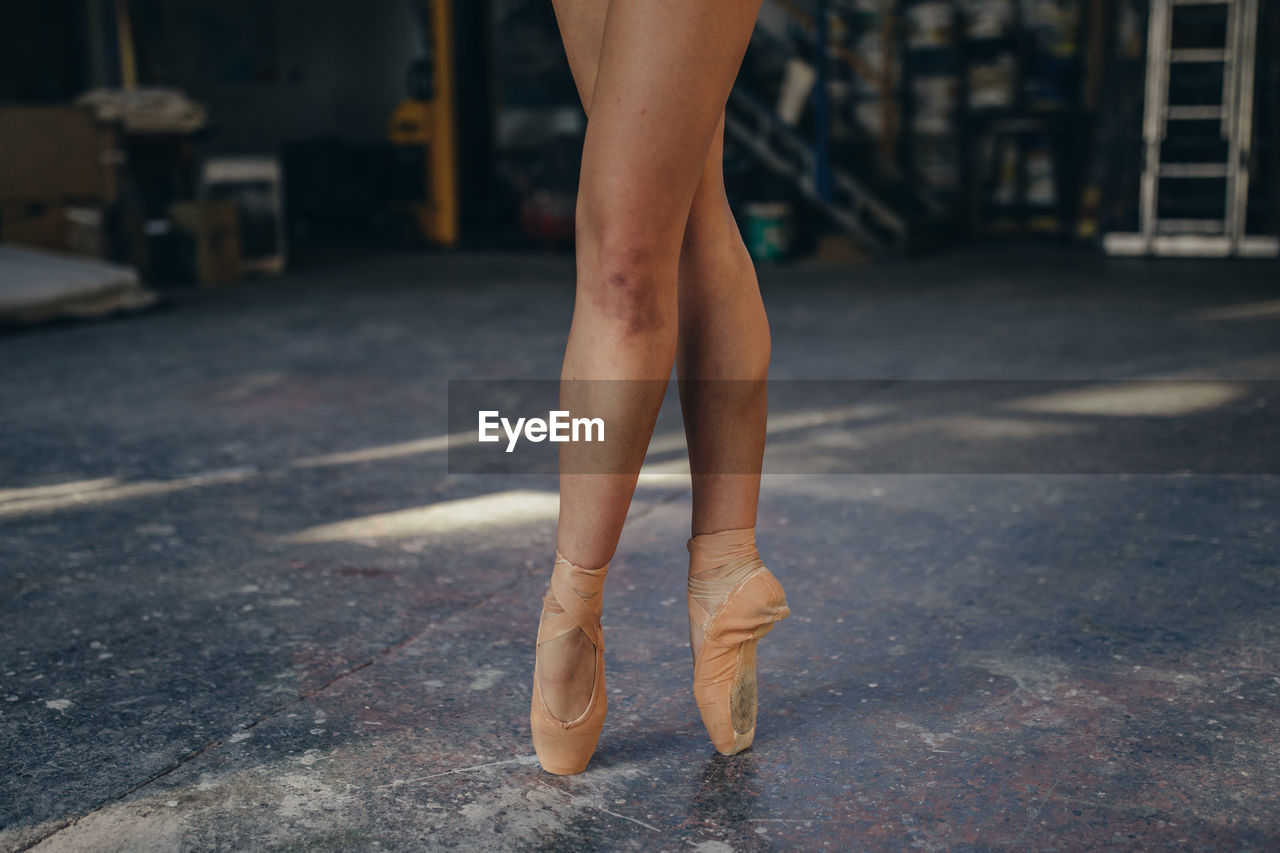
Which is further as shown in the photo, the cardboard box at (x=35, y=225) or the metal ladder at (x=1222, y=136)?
the metal ladder at (x=1222, y=136)

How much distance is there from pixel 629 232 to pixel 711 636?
0.35 metres

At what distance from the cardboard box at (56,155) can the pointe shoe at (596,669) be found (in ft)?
15.0

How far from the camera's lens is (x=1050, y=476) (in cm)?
199

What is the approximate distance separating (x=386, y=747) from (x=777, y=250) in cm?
553

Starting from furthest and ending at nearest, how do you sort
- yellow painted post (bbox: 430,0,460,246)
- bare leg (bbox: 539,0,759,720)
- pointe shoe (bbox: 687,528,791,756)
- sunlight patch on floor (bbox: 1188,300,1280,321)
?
yellow painted post (bbox: 430,0,460,246) < sunlight patch on floor (bbox: 1188,300,1280,321) < pointe shoe (bbox: 687,528,791,756) < bare leg (bbox: 539,0,759,720)

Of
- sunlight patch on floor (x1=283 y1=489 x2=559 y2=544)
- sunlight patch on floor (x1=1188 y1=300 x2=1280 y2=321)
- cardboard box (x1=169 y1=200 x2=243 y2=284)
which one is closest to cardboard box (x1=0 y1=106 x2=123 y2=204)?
cardboard box (x1=169 y1=200 x2=243 y2=284)

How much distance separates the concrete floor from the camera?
37.0 inches

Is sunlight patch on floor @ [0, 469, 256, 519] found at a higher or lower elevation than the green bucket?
lower

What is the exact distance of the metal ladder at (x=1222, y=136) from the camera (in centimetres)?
622

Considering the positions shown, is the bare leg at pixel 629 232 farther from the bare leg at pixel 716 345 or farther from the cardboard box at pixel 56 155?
the cardboard box at pixel 56 155

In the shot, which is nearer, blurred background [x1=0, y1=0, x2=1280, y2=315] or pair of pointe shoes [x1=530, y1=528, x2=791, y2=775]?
pair of pointe shoes [x1=530, y1=528, x2=791, y2=775]

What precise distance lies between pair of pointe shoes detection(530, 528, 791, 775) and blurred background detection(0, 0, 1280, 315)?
3.95 meters

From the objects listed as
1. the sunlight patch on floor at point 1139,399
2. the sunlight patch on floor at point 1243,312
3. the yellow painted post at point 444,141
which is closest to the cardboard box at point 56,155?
the yellow painted post at point 444,141

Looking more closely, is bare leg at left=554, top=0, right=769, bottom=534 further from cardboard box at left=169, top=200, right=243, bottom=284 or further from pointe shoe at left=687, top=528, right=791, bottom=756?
cardboard box at left=169, top=200, right=243, bottom=284
